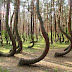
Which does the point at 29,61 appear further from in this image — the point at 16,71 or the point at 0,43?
the point at 0,43

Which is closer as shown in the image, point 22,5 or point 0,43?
point 0,43

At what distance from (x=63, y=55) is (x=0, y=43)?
8.92 metres

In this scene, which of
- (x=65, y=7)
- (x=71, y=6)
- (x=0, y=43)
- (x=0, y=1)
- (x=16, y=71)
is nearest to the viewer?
(x=16, y=71)

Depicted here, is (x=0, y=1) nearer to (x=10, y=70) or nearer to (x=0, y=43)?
(x=0, y=43)

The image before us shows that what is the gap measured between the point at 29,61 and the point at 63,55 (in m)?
4.36

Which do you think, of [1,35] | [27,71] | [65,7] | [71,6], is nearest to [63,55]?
[71,6]

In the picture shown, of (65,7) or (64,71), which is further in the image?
(65,7)

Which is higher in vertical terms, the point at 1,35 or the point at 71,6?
the point at 71,6

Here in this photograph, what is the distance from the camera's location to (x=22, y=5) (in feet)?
75.9

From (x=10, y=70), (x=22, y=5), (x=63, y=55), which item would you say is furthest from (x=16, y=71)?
(x=22, y=5)

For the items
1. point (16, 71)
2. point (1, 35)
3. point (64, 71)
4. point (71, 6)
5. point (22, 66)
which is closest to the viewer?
point (16, 71)

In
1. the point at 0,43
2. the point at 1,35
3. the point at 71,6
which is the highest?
the point at 71,6

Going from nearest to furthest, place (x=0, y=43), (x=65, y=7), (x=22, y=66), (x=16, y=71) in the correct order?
(x=16, y=71) → (x=22, y=66) → (x=0, y=43) → (x=65, y=7)

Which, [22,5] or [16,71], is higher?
[22,5]
